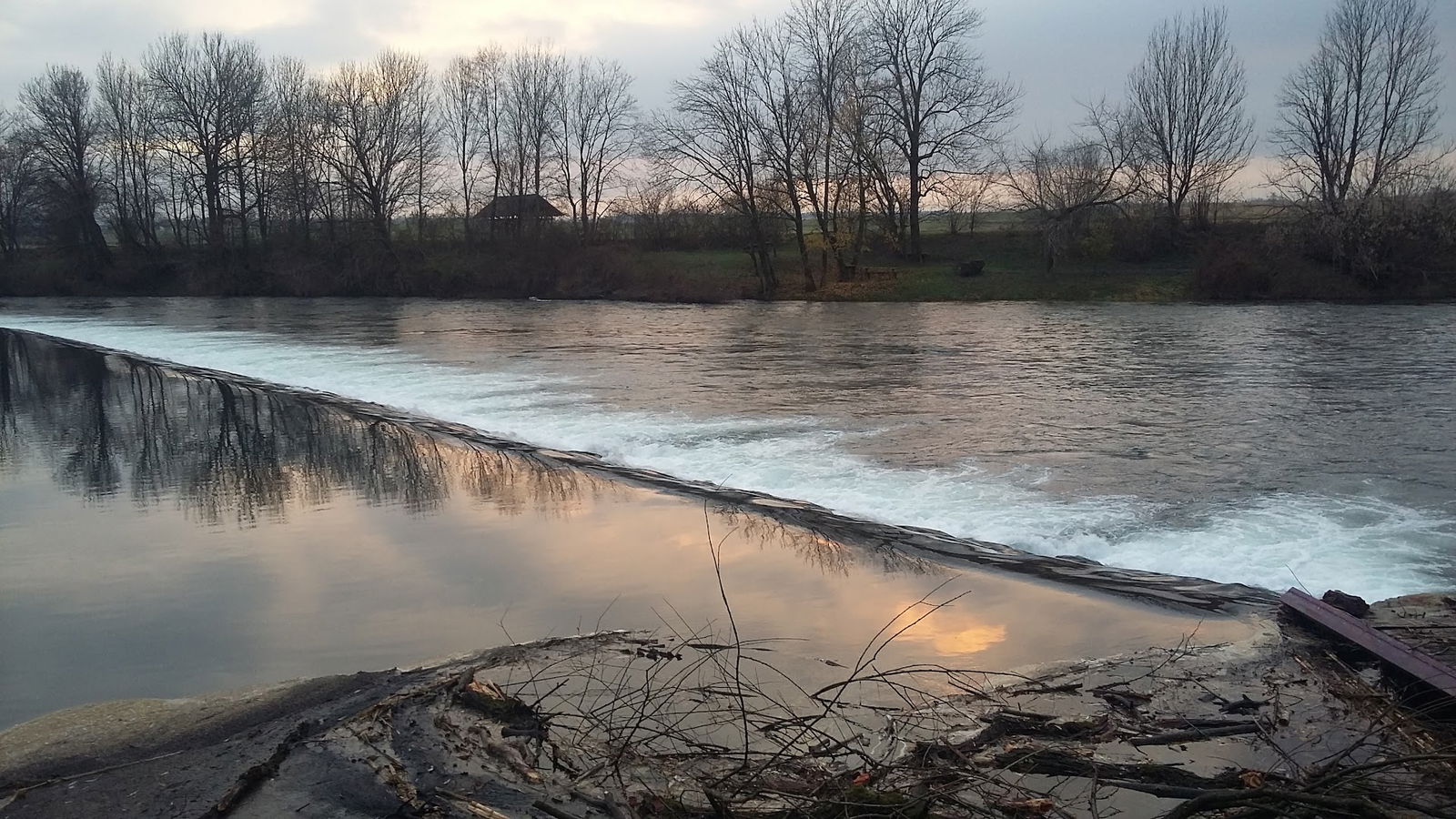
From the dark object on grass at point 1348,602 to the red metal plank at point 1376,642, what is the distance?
71 mm

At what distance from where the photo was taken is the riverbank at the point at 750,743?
3555mm

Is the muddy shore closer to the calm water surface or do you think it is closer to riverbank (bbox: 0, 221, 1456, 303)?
the calm water surface

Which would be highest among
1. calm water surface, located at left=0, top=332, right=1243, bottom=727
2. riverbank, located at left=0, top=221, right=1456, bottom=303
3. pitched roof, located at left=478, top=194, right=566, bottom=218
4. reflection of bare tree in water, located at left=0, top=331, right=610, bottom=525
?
pitched roof, located at left=478, top=194, right=566, bottom=218

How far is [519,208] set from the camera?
53438mm

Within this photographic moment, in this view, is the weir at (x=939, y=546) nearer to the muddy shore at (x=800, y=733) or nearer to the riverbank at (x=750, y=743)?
the muddy shore at (x=800, y=733)

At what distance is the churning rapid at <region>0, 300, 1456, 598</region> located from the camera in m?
7.54

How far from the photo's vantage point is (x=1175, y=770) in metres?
3.85

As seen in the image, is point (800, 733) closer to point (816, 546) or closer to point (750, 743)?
point (750, 743)

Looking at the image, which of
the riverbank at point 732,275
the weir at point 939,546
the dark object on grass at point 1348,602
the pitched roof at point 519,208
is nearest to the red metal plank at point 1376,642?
the dark object on grass at point 1348,602

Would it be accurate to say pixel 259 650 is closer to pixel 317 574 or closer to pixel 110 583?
pixel 317 574

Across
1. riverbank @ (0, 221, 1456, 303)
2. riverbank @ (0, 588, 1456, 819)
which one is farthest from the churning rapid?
riverbank @ (0, 221, 1456, 303)

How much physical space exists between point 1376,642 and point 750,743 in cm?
314

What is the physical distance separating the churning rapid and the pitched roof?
2540 cm

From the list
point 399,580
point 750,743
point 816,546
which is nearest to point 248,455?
point 399,580
